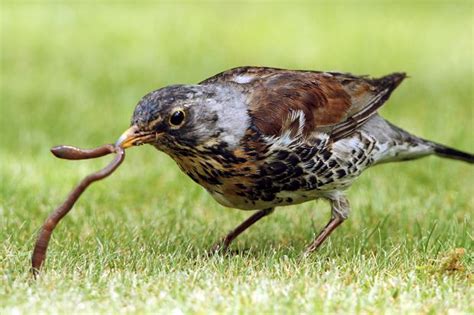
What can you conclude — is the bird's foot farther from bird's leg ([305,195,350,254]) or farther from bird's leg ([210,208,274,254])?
bird's leg ([305,195,350,254])

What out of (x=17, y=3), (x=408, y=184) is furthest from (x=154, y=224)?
(x=17, y=3)

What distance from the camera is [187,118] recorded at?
5312 mm

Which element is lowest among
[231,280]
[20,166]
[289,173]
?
[20,166]

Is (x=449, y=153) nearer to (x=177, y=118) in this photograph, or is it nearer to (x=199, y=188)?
(x=199, y=188)

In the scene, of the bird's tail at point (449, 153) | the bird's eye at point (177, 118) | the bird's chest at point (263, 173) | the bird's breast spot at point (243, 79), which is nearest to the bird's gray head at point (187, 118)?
the bird's eye at point (177, 118)

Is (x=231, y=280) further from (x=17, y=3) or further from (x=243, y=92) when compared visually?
(x=17, y=3)

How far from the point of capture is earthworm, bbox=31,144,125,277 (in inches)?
191

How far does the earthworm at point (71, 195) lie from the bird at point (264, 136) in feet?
0.48

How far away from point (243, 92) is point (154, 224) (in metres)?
1.49

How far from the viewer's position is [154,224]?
266 inches

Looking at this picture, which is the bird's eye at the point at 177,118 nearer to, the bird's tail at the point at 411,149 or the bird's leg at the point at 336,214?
the bird's leg at the point at 336,214

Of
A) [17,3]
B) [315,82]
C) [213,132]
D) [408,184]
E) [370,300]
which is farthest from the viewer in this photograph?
[17,3]

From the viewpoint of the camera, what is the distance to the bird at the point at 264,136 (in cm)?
530

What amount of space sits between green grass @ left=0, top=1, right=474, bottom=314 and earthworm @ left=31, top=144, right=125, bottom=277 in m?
0.10
